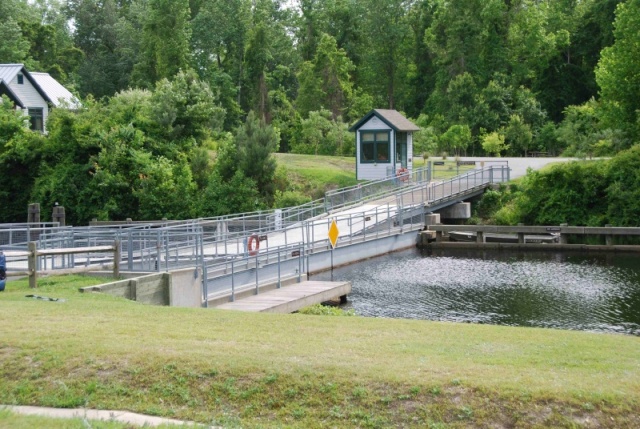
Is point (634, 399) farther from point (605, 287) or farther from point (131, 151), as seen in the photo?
point (131, 151)

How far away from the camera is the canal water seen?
2600 centimetres

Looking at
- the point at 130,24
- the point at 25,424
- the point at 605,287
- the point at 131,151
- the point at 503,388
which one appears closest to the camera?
the point at 25,424

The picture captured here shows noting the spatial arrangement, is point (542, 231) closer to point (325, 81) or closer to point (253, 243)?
point (253, 243)

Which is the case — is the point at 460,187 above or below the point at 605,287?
above

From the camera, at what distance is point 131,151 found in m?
48.8

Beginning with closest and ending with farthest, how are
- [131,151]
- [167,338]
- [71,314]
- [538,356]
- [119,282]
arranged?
[538,356]
[167,338]
[71,314]
[119,282]
[131,151]

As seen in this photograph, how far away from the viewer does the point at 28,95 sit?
67.2 metres

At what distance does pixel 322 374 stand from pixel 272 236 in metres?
26.1

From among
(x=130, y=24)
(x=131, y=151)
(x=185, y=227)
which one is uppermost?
(x=130, y=24)

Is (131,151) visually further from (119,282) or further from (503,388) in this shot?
(503,388)

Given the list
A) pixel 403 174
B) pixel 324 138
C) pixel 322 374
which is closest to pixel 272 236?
pixel 403 174

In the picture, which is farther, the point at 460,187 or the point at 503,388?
the point at 460,187

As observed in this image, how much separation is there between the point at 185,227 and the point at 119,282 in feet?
41.3

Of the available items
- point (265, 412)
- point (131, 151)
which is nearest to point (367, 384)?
point (265, 412)
